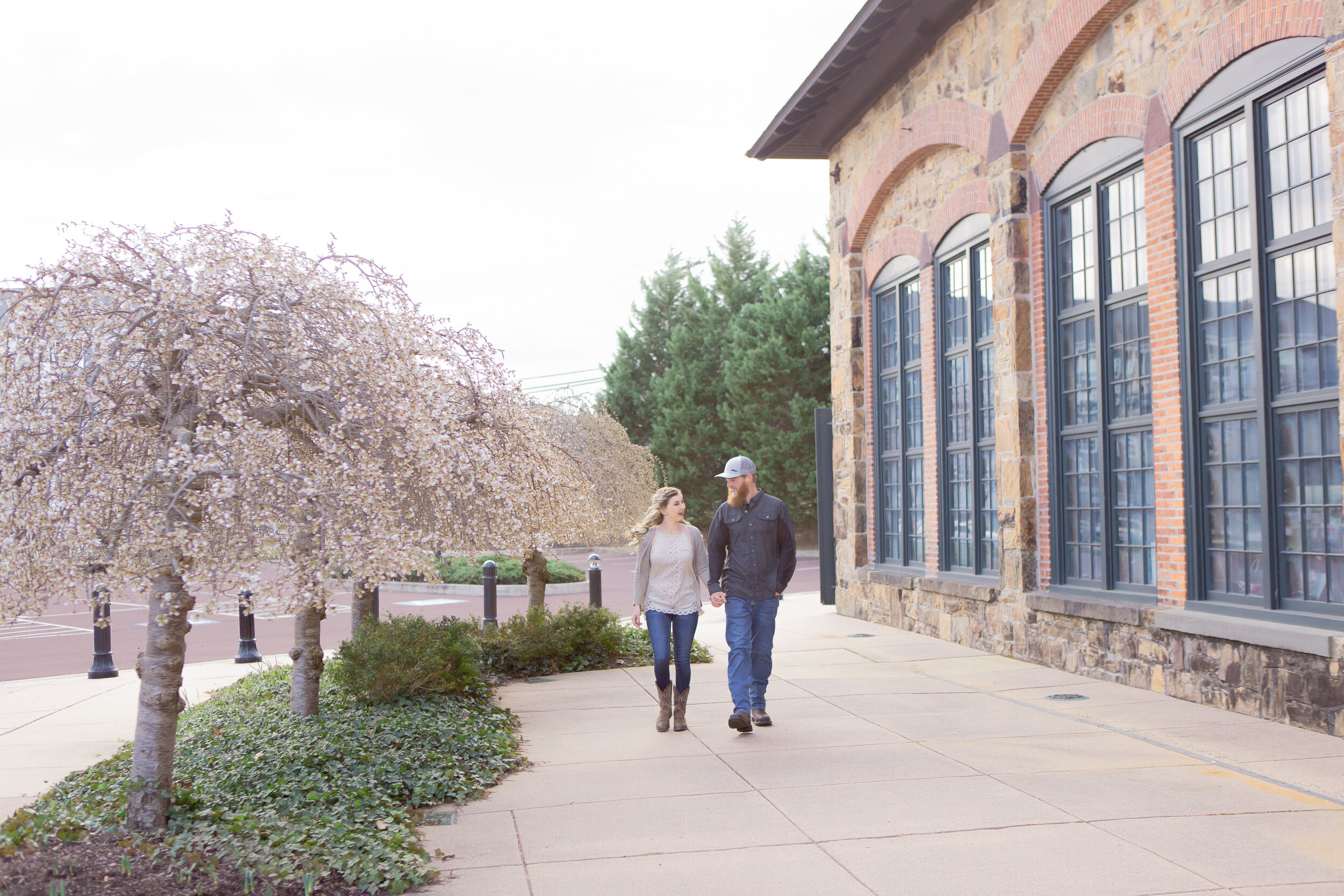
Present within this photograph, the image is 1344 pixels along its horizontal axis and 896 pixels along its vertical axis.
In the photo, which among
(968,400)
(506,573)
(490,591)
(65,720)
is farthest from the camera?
(506,573)

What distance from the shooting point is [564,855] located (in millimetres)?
4969

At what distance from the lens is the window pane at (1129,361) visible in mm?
9367

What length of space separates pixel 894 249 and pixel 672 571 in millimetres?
7912

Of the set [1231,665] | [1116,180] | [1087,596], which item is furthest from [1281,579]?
[1116,180]

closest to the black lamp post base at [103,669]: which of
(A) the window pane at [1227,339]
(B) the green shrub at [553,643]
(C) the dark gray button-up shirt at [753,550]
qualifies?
(B) the green shrub at [553,643]

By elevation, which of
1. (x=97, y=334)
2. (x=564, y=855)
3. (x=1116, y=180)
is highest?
(x=1116, y=180)

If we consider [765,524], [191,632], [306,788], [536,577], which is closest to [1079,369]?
[765,524]

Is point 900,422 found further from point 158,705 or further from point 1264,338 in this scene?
point 158,705

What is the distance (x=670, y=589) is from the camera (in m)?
7.68

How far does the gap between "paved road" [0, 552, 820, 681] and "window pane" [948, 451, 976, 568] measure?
687 cm

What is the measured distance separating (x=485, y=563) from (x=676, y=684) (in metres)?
6.50

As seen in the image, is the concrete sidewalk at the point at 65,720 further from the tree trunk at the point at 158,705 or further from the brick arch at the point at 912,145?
the brick arch at the point at 912,145

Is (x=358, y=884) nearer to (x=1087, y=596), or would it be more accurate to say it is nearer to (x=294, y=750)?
(x=294, y=750)

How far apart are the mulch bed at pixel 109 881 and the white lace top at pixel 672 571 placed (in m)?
3.45
